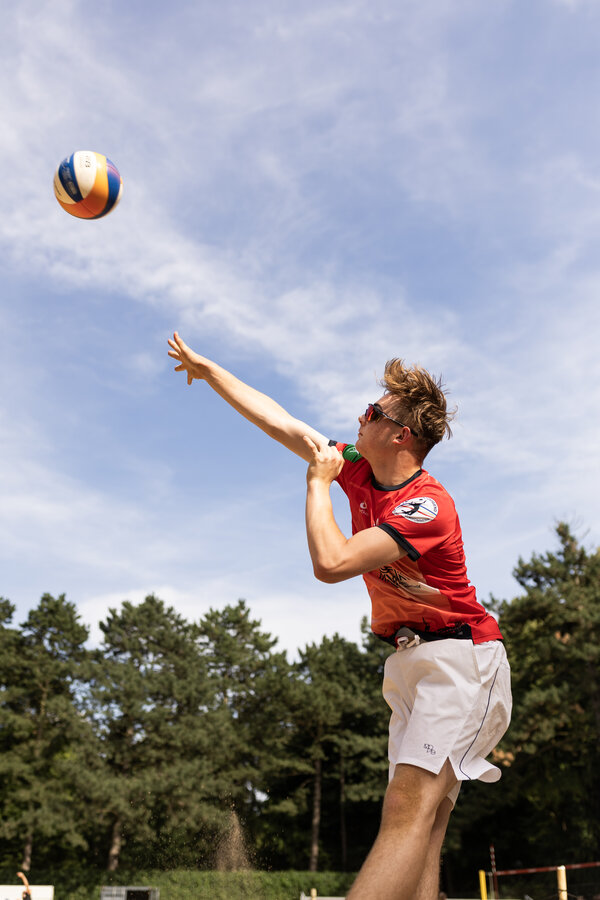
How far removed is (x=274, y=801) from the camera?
47.5 meters

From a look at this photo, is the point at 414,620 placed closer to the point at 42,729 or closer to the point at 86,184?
the point at 86,184

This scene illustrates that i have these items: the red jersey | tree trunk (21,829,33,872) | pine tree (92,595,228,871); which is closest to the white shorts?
the red jersey

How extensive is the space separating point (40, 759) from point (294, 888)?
1538 cm

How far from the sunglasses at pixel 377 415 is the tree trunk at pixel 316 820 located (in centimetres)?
4823

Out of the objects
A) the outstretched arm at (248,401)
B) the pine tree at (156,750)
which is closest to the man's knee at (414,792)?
the outstretched arm at (248,401)

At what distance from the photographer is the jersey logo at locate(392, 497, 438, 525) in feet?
11.2

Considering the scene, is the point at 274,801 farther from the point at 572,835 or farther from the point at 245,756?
the point at 572,835

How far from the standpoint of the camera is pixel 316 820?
154ft

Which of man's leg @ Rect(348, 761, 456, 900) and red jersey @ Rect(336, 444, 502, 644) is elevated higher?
red jersey @ Rect(336, 444, 502, 644)

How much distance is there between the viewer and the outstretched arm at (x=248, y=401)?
4262 millimetres

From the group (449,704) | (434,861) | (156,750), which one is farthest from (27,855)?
(449,704)

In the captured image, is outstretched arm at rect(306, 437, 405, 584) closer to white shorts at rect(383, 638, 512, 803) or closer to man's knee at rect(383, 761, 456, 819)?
white shorts at rect(383, 638, 512, 803)

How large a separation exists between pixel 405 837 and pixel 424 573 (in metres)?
1.04

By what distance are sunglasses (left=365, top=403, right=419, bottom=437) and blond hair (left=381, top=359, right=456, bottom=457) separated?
2 centimetres
